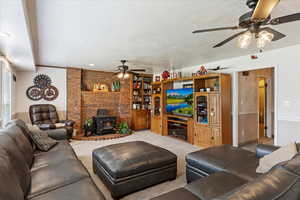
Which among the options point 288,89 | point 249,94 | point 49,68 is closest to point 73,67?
point 49,68

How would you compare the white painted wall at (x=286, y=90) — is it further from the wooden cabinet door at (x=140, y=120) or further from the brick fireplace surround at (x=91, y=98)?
the brick fireplace surround at (x=91, y=98)

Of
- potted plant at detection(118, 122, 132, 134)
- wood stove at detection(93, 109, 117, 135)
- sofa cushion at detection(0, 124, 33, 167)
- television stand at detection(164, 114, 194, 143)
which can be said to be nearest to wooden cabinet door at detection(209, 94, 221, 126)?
television stand at detection(164, 114, 194, 143)

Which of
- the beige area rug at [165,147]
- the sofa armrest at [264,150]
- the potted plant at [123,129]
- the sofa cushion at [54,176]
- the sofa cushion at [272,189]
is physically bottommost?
the beige area rug at [165,147]

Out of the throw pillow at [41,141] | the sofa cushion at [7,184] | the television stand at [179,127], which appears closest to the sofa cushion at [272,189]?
the sofa cushion at [7,184]

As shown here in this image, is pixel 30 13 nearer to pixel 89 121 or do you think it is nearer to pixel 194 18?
pixel 194 18

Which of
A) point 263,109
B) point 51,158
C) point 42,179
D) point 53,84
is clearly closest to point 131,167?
point 42,179

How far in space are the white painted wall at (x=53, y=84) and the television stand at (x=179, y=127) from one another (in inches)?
Answer: 145

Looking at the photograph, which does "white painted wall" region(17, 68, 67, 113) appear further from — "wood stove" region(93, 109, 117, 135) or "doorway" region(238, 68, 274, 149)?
"doorway" region(238, 68, 274, 149)

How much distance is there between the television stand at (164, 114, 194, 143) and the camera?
4531 mm

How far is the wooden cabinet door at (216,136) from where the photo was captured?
382cm

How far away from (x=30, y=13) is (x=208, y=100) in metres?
3.90

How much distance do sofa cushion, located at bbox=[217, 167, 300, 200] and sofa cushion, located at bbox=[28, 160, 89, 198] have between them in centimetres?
147

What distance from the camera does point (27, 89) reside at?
16.0 ft

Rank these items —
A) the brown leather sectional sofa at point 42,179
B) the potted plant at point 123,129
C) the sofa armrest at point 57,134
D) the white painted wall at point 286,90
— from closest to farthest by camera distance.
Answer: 1. the brown leather sectional sofa at point 42,179
2. the sofa armrest at point 57,134
3. the white painted wall at point 286,90
4. the potted plant at point 123,129
